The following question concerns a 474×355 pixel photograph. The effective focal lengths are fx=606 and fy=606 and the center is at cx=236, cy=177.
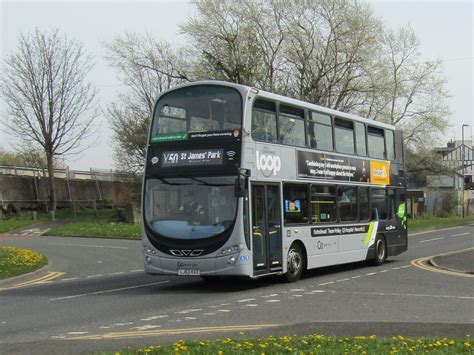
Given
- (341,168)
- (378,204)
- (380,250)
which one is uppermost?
(341,168)

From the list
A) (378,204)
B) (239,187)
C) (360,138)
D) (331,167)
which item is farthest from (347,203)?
(239,187)

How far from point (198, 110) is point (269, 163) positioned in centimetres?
197

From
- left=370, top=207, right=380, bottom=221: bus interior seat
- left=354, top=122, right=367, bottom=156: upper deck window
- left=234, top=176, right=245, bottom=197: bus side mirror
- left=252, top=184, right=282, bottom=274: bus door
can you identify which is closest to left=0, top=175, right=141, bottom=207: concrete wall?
left=370, top=207, right=380, bottom=221: bus interior seat

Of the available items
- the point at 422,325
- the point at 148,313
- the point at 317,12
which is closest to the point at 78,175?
the point at 317,12

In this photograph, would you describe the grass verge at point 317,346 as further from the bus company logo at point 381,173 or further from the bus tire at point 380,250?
the bus company logo at point 381,173

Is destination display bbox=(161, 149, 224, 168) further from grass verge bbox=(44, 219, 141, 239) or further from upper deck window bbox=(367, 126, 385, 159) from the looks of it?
grass verge bbox=(44, 219, 141, 239)

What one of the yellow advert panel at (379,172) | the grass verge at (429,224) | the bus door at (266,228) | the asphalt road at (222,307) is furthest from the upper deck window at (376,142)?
the grass verge at (429,224)

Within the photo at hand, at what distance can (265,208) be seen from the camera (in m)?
13.3

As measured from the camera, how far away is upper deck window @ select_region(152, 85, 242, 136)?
13.0 m

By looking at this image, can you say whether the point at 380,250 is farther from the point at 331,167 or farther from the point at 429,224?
the point at 429,224

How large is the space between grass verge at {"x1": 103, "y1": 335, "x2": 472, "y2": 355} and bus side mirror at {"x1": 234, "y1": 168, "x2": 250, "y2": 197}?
521cm

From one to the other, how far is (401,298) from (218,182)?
14.2 feet

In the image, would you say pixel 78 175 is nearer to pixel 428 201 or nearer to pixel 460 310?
pixel 428 201

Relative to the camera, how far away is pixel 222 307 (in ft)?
35.3
